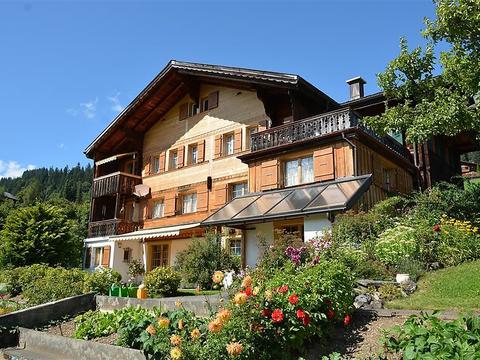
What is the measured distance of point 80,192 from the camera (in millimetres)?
94562

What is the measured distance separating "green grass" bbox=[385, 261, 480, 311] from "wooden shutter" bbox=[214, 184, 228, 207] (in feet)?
39.5

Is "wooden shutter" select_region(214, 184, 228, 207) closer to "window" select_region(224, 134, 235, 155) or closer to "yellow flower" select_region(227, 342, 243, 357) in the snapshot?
"window" select_region(224, 134, 235, 155)

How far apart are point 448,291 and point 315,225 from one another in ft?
20.6

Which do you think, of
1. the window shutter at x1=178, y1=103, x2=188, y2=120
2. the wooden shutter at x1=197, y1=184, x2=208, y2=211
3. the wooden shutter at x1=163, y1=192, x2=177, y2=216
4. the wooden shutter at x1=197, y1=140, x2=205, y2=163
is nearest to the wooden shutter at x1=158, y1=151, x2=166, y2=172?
the wooden shutter at x1=163, y1=192, x2=177, y2=216

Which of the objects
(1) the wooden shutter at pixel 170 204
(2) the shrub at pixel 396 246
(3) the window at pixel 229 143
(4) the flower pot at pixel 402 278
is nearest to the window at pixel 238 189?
(3) the window at pixel 229 143

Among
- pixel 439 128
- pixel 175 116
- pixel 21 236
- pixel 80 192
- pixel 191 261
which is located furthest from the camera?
pixel 80 192

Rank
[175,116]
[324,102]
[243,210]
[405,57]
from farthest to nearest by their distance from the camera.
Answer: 1. [175,116]
2. [324,102]
3. [243,210]
4. [405,57]

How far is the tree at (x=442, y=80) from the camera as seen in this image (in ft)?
34.6

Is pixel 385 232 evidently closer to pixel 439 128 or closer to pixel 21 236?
pixel 439 128

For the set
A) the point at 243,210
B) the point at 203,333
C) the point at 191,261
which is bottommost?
Result: the point at 203,333

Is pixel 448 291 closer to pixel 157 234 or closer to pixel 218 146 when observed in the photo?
pixel 157 234

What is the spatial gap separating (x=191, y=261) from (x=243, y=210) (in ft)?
9.19

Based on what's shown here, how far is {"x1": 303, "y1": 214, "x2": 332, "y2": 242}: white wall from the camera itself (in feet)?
44.7

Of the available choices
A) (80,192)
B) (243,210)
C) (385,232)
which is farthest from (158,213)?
(80,192)
